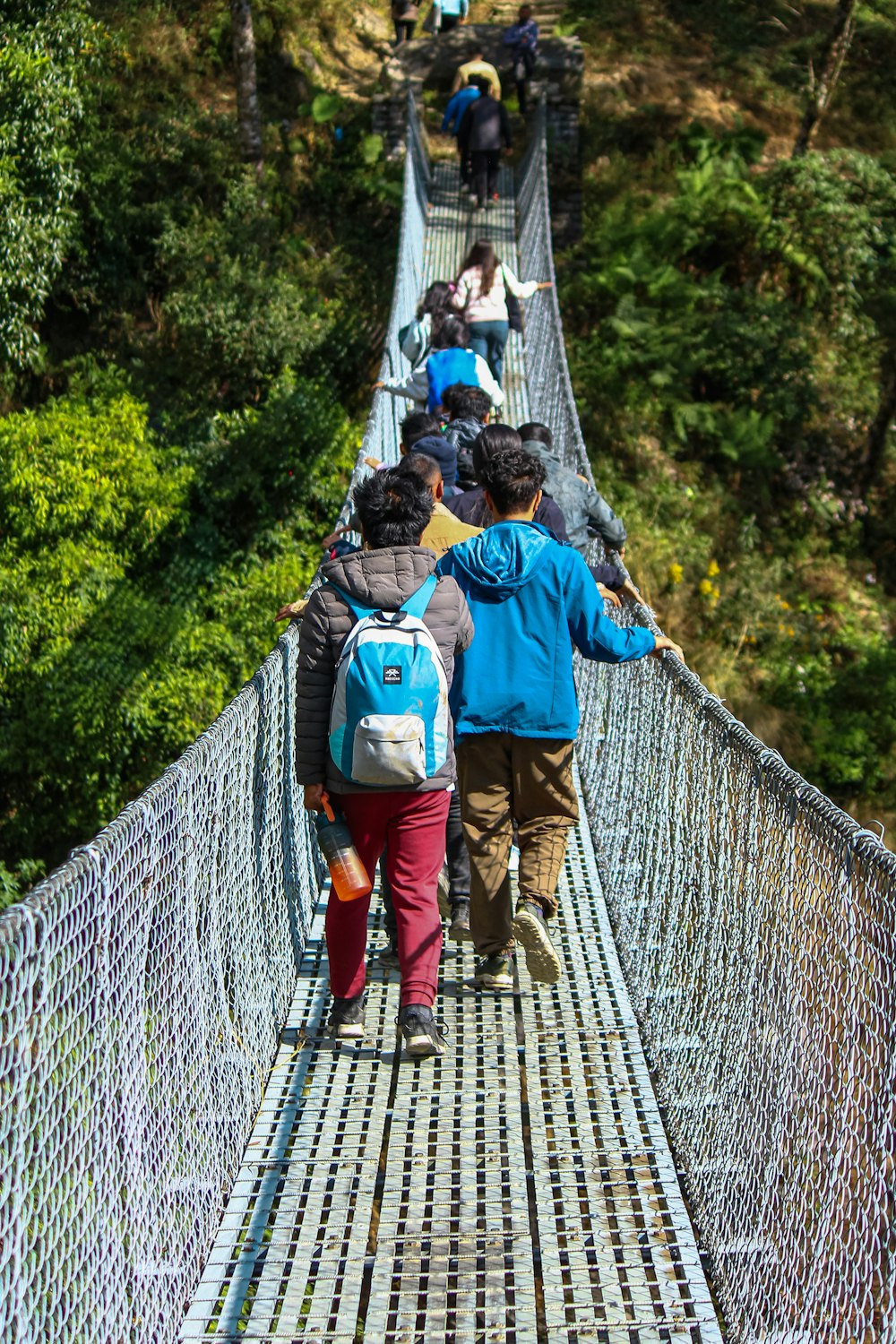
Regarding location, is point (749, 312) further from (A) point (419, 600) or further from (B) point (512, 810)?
(A) point (419, 600)

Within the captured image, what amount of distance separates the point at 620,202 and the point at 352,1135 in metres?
11.6

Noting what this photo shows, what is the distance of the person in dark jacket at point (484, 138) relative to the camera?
9.73 m

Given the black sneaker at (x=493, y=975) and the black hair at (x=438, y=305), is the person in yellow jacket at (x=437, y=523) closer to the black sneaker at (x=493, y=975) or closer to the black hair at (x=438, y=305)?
the black sneaker at (x=493, y=975)

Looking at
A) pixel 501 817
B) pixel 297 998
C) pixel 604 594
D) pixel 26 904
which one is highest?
pixel 26 904

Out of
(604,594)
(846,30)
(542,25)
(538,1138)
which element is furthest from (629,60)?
(538,1138)

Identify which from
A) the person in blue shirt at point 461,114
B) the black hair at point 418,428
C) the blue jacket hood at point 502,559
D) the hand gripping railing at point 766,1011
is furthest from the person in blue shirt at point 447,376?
the person in blue shirt at point 461,114

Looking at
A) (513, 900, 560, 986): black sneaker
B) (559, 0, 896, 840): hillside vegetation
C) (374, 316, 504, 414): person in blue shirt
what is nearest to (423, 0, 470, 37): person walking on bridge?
(559, 0, 896, 840): hillside vegetation

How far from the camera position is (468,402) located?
4.31 meters

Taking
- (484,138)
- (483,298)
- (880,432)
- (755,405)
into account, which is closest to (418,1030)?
(483,298)

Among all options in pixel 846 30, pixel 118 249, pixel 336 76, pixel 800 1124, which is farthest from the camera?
pixel 336 76

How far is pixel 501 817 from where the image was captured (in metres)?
2.79

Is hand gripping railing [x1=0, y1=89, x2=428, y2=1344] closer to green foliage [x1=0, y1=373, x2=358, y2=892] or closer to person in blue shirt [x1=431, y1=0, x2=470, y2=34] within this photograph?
green foliage [x1=0, y1=373, x2=358, y2=892]

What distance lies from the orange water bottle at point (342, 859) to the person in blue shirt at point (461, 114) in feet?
28.5

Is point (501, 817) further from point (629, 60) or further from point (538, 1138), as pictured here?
point (629, 60)
